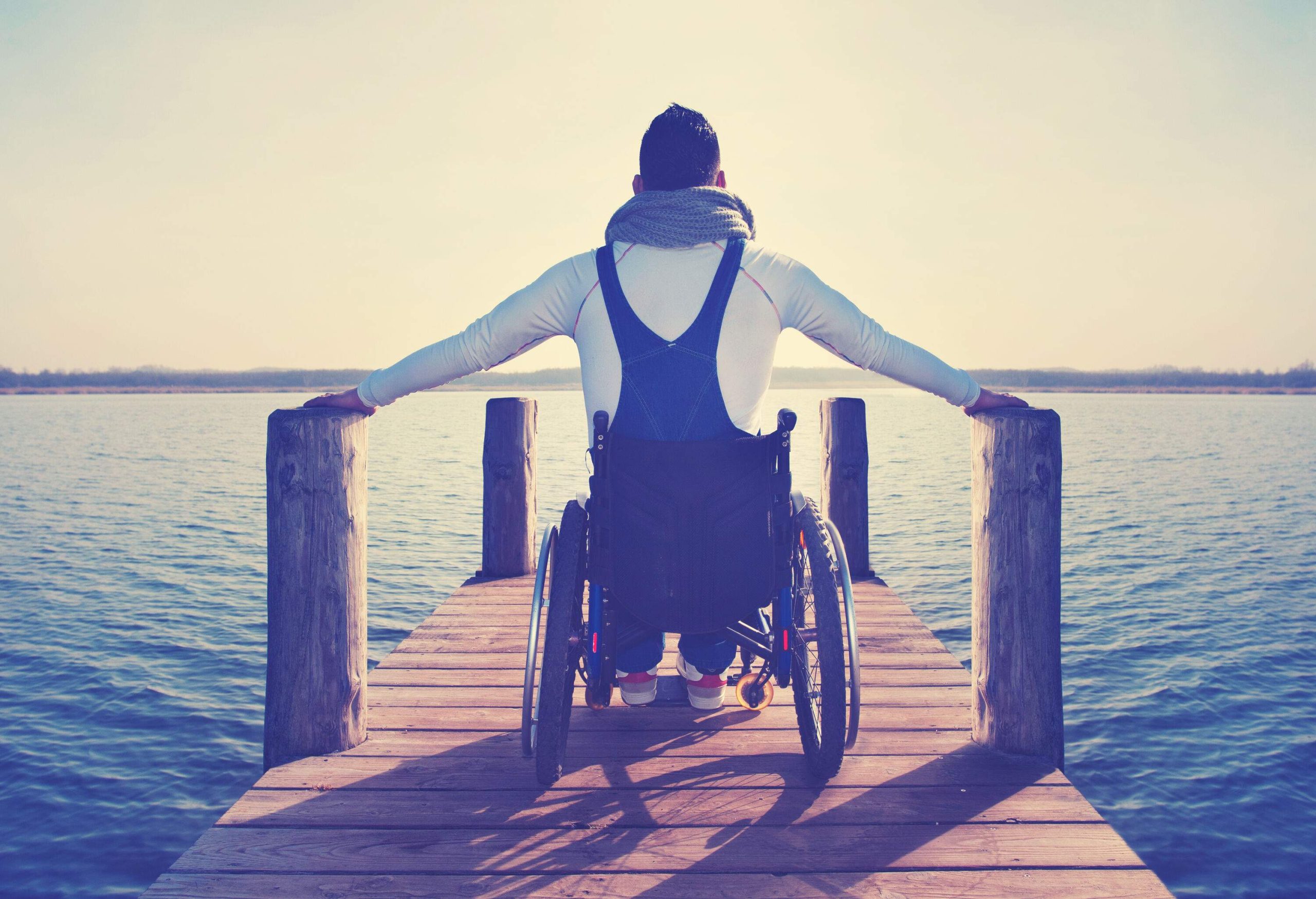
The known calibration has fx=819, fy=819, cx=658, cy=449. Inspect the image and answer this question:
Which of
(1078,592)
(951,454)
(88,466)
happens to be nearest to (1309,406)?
(951,454)

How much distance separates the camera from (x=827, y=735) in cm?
221

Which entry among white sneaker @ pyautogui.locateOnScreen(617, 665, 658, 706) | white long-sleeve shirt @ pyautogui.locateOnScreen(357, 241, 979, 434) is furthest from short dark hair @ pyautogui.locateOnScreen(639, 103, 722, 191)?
white sneaker @ pyautogui.locateOnScreen(617, 665, 658, 706)

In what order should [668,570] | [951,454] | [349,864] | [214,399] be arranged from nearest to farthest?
[349,864] < [668,570] < [951,454] < [214,399]

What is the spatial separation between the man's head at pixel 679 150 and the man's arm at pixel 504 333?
0.31 m

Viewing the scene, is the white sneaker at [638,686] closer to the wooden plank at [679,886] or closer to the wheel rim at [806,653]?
the wheel rim at [806,653]

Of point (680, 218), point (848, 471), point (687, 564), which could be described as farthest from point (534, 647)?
point (848, 471)

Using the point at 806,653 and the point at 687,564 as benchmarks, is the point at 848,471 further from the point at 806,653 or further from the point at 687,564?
the point at 687,564

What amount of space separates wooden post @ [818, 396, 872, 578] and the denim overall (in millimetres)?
2801

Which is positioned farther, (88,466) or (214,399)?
(214,399)

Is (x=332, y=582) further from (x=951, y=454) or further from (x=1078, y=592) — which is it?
(x=951, y=454)

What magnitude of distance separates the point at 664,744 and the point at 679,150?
181 centimetres

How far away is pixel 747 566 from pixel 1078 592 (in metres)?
10.0

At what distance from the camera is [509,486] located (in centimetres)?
502

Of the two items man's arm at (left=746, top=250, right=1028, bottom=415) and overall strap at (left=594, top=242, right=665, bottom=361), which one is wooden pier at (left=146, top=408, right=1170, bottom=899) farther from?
overall strap at (left=594, top=242, right=665, bottom=361)
